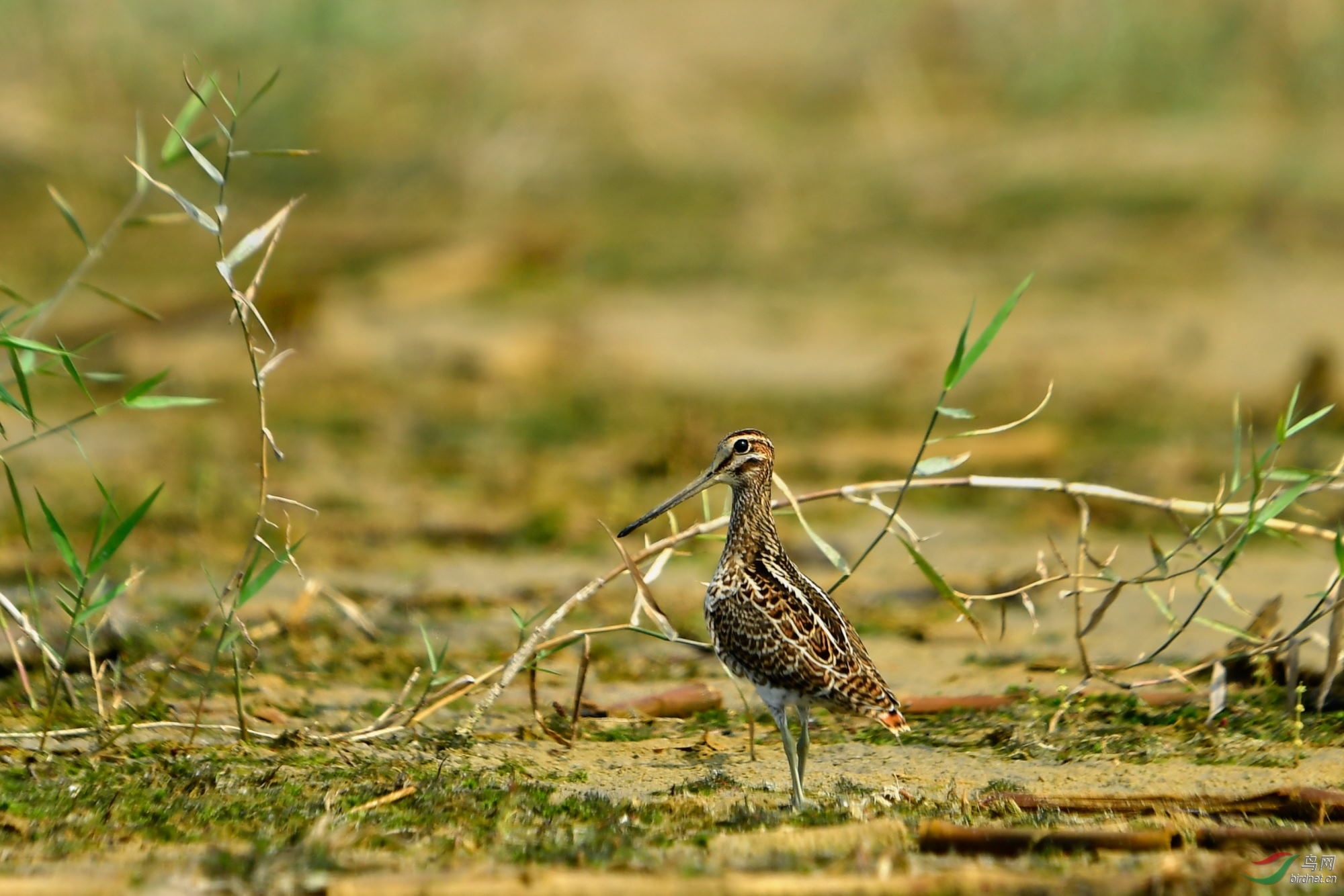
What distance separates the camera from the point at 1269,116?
1728 cm

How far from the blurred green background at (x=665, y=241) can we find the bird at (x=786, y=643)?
2924 millimetres

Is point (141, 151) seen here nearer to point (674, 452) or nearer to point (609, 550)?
point (609, 550)

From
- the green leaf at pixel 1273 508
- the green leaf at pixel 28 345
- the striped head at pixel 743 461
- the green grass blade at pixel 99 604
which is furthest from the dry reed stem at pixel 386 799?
the green leaf at pixel 1273 508

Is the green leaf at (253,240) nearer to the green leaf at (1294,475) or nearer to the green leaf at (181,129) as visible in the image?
the green leaf at (181,129)

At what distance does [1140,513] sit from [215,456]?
4.99 meters

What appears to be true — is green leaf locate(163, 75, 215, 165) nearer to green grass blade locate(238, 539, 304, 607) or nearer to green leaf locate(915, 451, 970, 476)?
green grass blade locate(238, 539, 304, 607)

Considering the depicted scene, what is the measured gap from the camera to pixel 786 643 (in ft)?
14.1

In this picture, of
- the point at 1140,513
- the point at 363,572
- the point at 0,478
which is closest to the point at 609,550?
the point at 363,572

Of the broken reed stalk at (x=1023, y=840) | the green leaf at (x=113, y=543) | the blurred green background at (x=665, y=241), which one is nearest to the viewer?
the broken reed stalk at (x=1023, y=840)

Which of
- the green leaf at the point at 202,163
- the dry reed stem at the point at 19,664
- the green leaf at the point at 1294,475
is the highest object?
the green leaf at the point at 202,163

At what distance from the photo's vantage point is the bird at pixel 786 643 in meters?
4.29
